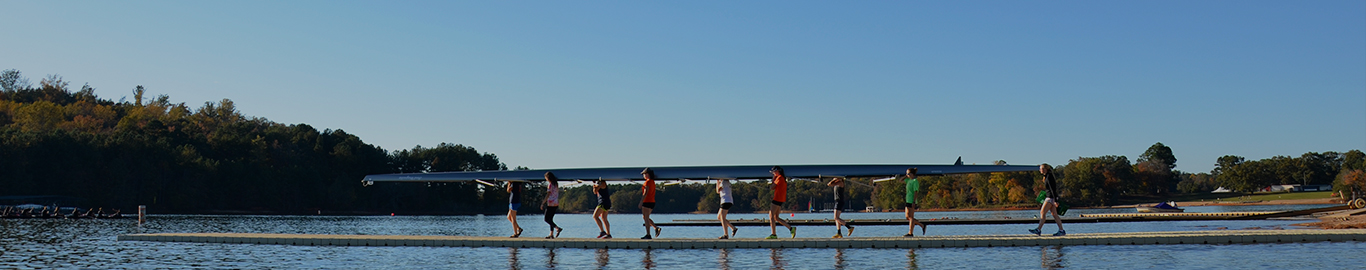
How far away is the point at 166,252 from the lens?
72.4ft

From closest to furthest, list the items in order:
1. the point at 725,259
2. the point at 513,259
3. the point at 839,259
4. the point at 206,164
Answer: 1. the point at 839,259
2. the point at 725,259
3. the point at 513,259
4. the point at 206,164

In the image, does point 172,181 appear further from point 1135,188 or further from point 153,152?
point 1135,188

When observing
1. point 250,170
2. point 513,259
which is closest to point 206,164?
point 250,170

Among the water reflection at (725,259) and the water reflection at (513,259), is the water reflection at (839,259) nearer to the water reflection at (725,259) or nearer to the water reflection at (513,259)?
the water reflection at (725,259)

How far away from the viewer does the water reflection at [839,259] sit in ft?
58.1

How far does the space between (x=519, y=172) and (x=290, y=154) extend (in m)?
116

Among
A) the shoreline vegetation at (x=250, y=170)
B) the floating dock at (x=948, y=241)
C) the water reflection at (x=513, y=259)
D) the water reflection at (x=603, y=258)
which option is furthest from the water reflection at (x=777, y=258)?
the shoreline vegetation at (x=250, y=170)

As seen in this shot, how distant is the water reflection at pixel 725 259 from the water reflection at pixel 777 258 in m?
0.79

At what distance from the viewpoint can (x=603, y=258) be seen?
1984cm

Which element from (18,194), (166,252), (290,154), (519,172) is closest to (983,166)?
(519,172)

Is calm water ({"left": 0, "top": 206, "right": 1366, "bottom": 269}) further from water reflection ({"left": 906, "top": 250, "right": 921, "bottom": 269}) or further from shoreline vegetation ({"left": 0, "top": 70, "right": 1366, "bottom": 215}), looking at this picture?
shoreline vegetation ({"left": 0, "top": 70, "right": 1366, "bottom": 215})

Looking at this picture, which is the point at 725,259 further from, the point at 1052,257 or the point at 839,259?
the point at 1052,257

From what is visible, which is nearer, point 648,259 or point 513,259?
point 648,259

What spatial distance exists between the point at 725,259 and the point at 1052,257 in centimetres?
581
